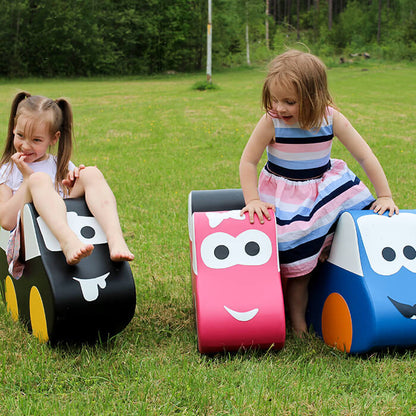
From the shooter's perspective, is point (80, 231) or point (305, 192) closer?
point (80, 231)

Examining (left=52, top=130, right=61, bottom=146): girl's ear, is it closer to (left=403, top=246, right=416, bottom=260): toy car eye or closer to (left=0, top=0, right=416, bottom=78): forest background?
(left=403, top=246, right=416, bottom=260): toy car eye

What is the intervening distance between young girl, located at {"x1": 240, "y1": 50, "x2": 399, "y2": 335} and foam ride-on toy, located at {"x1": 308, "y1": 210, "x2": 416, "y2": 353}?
4.2 inches

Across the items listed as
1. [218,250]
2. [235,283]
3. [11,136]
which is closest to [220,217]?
[218,250]

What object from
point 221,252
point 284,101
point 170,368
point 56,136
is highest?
point 284,101

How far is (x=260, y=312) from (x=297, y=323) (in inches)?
18.8

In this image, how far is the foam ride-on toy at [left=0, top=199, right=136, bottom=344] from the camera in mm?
2416

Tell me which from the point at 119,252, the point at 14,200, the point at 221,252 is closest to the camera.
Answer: the point at 119,252

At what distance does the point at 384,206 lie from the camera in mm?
2736

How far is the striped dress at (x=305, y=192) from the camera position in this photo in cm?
273

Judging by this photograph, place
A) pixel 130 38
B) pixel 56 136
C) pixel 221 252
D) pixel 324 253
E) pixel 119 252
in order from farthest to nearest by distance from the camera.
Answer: pixel 130 38 → pixel 56 136 → pixel 324 253 → pixel 221 252 → pixel 119 252

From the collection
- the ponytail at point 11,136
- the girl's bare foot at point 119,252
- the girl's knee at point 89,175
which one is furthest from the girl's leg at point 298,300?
the ponytail at point 11,136

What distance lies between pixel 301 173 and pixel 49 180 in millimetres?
1293

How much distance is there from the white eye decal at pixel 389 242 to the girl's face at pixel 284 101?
0.63 metres

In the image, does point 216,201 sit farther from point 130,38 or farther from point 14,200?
point 130,38
